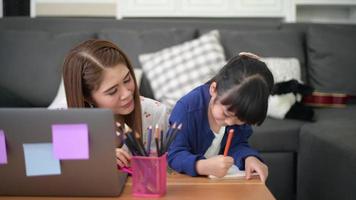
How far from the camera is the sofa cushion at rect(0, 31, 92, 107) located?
8.09 ft

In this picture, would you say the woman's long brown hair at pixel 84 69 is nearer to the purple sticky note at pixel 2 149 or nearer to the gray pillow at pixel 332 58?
the purple sticky note at pixel 2 149

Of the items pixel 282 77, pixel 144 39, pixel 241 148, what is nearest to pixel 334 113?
pixel 282 77

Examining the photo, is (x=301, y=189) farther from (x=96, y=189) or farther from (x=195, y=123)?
(x=96, y=189)

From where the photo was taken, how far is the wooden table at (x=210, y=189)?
0.89 metres

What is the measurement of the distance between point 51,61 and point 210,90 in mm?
1585

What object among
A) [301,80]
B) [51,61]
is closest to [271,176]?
[301,80]

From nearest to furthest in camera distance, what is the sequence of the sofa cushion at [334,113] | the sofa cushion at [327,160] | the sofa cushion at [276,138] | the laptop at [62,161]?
1. the laptop at [62,161]
2. the sofa cushion at [327,160]
3. the sofa cushion at [276,138]
4. the sofa cushion at [334,113]

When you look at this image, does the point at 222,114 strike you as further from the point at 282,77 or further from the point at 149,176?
the point at 282,77

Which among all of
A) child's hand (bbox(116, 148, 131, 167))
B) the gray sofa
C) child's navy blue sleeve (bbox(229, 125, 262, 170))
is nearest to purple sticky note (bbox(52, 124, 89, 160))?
child's hand (bbox(116, 148, 131, 167))

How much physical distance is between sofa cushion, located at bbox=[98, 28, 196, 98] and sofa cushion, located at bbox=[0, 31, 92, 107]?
23 cm

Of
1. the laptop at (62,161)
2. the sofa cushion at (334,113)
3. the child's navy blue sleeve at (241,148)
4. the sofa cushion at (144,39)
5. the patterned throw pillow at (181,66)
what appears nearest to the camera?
the laptop at (62,161)

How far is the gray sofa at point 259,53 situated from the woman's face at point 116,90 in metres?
0.96

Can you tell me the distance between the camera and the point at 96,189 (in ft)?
2.89

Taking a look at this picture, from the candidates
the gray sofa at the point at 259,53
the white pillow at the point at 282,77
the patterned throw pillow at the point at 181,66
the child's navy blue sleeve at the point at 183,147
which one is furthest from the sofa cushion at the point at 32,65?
the child's navy blue sleeve at the point at 183,147
